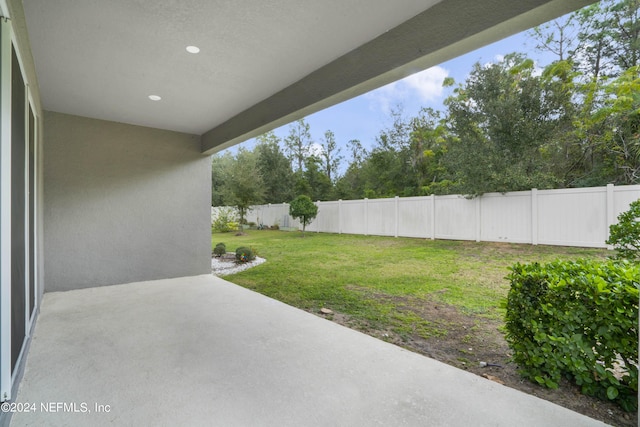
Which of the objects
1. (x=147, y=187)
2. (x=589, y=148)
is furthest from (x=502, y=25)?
(x=589, y=148)

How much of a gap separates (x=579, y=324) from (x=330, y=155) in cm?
1688

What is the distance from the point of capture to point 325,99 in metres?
3.07

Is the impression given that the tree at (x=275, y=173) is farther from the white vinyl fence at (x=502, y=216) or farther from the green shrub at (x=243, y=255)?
the green shrub at (x=243, y=255)

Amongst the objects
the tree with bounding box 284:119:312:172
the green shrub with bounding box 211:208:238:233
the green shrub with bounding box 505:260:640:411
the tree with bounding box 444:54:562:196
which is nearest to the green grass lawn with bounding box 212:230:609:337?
the green shrub with bounding box 505:260:640:411

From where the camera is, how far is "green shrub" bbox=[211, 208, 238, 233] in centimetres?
1384

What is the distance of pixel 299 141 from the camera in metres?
18.7

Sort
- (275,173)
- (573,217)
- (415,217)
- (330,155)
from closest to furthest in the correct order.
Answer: (573,217) < (415,217) < (275,173) < (330,155)

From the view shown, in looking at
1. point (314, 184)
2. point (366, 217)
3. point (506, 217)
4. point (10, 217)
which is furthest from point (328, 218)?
point (10, 217)

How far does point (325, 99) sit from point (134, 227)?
404cm

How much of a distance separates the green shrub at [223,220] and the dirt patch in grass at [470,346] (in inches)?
435

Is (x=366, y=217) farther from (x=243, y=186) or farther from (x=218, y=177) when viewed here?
(x=218, y=177)

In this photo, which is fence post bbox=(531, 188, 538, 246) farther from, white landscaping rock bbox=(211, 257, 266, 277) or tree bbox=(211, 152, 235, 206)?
tree bbox=(211, 152, 235, 206)

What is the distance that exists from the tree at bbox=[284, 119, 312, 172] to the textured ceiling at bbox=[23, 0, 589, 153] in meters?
14.6

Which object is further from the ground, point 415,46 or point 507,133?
point 507,133
